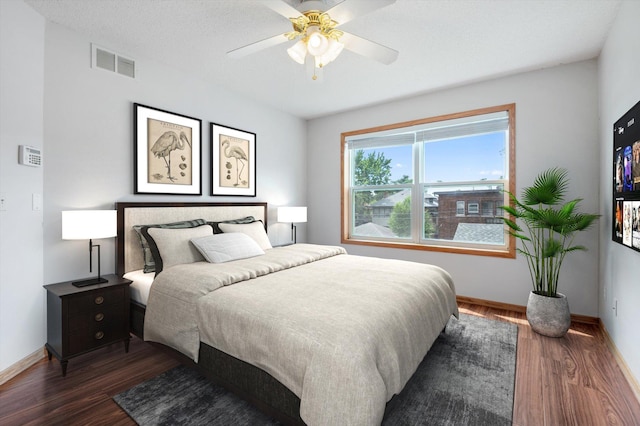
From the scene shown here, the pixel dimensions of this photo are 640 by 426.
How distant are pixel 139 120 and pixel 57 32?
0.83 metres

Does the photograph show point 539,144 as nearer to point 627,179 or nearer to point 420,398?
point 627,179

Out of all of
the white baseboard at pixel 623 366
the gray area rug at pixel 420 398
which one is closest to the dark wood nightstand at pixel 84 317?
the gray area rug at pixel 420 398

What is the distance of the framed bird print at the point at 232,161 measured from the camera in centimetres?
364

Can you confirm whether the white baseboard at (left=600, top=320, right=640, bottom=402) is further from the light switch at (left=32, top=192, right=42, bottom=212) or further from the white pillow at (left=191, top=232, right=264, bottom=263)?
the light switch at (left=32, top=192, right=42, bottom=212)

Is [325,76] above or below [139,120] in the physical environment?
above

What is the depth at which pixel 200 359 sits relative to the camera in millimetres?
1887

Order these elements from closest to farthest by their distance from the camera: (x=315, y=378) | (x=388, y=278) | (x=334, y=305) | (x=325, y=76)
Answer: (x=315, y=378) < (x=334, y=305) < (x=388, y=278) < (x=325, y=76)

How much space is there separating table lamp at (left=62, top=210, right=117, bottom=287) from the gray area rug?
3.56 feet

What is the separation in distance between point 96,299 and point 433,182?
3817 mm

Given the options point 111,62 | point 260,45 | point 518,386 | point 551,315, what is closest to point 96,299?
point 111,62

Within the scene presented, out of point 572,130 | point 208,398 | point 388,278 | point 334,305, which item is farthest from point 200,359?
point 572,130

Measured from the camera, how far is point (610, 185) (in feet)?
8.31

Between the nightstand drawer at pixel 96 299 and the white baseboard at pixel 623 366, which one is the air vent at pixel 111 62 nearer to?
the nightstand drawer at pixel 96 299

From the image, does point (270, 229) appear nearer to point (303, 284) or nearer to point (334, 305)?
point (303, 284)
